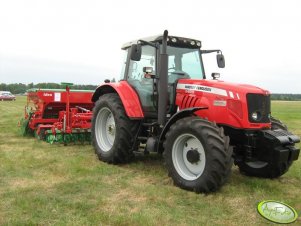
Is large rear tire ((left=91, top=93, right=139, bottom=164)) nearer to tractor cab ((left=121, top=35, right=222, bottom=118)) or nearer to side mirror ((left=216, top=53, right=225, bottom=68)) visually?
tractor cab ((left=121, top=35, right=222, bottom=118))

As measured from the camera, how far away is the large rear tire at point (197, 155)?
4.84 m

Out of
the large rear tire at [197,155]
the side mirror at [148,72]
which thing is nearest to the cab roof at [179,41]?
the side mirror at [148,72]

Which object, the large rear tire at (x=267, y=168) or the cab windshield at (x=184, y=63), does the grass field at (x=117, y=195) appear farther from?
the cab windshield at (x=184, y=63)

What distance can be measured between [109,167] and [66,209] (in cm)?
222

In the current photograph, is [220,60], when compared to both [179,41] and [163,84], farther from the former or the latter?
[163,84]

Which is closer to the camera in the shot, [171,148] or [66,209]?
[66,209]

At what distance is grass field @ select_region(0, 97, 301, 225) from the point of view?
412cm

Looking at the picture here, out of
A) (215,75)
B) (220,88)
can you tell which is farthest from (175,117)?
(215,75)

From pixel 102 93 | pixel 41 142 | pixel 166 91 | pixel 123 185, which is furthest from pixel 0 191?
pixel 41 142

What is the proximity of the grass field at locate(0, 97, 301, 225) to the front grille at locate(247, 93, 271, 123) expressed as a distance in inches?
38.2

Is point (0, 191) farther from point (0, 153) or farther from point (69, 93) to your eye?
point (69, 93)

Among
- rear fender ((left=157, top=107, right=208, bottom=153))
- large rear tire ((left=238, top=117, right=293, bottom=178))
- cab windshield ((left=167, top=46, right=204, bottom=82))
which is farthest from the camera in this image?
cab windshield ((left=167, top=46, right=204, bottom=82))

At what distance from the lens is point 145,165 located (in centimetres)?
680

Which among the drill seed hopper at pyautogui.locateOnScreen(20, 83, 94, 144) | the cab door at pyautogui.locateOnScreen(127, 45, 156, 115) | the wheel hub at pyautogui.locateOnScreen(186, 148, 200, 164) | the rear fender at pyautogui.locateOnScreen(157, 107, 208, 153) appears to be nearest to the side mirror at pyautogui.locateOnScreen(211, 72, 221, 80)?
the cab door at pyautogui.locateOnScreen(127, 45, 156, 115)
